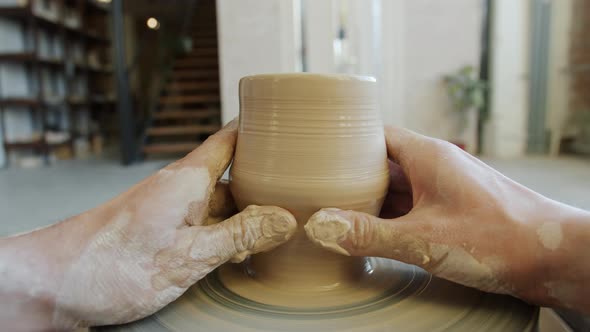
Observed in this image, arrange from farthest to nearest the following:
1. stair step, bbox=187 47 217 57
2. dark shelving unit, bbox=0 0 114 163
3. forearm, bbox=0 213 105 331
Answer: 1. stair step, bbox=187 47 217 57
2. dark shelving unit, bbox=0 0 114 163
3. forearm, bbox=0 213 105 331

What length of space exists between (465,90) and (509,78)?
62 cm

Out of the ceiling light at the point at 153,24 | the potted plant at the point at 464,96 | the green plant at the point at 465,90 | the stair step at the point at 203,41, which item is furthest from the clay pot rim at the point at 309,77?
the stair step at the point at 203,41

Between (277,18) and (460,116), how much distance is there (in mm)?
2883

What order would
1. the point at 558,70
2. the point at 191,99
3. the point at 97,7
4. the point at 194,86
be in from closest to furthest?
the point at 558,70, the point at 191,99, the point at 194,86, the point at 97,7

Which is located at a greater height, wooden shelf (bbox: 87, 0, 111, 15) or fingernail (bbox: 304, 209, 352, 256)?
wooden shelf (bbox: 87, 0, 111, 15)

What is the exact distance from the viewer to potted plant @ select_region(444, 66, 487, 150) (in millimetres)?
5582

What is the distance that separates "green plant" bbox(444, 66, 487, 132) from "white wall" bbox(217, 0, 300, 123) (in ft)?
7.24

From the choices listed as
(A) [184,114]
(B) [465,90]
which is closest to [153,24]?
(A) [184,114]

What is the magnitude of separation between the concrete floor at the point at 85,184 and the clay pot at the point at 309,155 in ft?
8.10

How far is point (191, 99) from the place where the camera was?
678 cm

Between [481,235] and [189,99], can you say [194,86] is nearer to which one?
[189,99]

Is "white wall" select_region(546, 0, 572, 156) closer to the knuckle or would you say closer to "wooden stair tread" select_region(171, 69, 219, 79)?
"wooden stair tread" select_region(171, 69, 219, 79)

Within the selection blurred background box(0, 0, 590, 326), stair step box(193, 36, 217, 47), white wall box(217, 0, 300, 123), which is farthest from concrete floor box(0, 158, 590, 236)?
stair step box(193, 36, 217, 47)

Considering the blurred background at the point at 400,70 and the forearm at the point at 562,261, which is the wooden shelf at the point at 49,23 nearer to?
the blurred background at the point at 400,70
